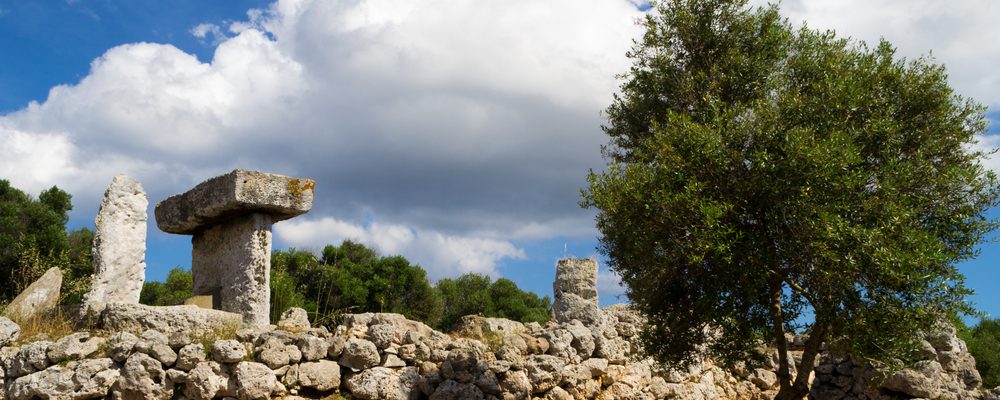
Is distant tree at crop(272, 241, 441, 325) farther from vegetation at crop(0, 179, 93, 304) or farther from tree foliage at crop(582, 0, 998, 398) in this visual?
tree foliage at crop(582, 0, 998, 398)

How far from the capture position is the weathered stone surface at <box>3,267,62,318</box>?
14.7 m

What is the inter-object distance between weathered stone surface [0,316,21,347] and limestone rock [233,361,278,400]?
3859 millimetres

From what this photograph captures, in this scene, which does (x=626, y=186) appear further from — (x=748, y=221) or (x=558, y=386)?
(x=558, y=386)

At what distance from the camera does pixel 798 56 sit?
14039 mm

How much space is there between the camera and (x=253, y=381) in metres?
12.5

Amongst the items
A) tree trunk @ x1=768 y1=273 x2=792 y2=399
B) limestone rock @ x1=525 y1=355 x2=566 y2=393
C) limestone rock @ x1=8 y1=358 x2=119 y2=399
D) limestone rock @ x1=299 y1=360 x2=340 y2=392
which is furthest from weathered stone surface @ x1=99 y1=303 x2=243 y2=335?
tree trunk @ x1=768 y1=273 x2=792 y2=399

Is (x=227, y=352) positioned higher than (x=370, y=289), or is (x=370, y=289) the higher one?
(x=370, y=289)

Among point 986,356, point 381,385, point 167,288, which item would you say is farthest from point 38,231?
point 986,356

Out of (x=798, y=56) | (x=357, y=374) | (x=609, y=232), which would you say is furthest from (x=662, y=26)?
(x=357, y=374)

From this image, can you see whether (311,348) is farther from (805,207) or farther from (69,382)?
(805,207)

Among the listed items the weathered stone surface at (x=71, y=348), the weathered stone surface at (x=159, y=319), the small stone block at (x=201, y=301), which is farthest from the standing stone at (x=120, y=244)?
the weathered stone surface at (x=71, y=348)

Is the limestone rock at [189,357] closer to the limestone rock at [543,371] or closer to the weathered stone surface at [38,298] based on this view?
the weathered stone surface at [38,298]

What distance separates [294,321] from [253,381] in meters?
2.16

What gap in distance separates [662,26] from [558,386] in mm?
6581
